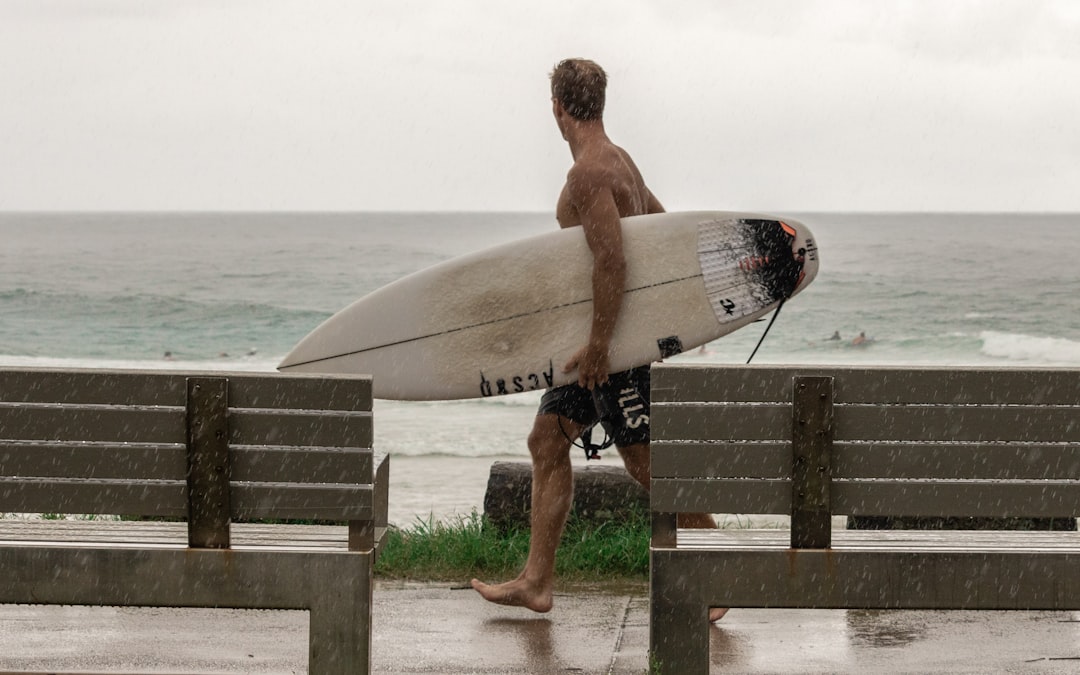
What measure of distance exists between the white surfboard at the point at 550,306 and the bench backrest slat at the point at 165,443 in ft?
4.82

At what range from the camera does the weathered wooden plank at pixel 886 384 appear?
123 inches

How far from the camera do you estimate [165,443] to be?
3.13 m

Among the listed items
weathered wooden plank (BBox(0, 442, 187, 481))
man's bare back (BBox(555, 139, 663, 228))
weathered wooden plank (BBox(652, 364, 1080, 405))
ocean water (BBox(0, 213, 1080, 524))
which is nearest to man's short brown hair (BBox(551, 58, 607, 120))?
man's bare back (BBox(555, 139, 663, 228))

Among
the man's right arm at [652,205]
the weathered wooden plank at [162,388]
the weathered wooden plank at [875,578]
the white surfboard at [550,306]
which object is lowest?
the weathered wooden plank at [875,578]

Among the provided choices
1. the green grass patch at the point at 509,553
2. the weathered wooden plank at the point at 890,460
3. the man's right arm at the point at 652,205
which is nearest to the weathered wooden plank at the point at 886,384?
the weathered wooden plank at the point at 890,460

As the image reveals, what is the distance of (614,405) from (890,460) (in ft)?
4.20

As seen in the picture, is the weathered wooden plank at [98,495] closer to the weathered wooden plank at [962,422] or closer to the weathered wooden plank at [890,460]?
the weathered wooden plank at [890,460]

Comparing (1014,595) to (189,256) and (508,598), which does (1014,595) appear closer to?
(508,598)

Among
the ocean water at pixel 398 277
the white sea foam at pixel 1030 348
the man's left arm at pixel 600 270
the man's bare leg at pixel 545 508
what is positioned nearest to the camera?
the man's left arm at pixel 600 270

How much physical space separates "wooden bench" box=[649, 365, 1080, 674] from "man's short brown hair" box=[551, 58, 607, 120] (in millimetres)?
1493

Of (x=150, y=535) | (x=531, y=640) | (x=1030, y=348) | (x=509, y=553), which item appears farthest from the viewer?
(x=1030, y=348)

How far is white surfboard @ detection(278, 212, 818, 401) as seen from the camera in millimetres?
4715

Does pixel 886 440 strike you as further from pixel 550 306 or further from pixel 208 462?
pixel 550 306

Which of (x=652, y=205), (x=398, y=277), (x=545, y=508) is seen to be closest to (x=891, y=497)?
(x=545, y=508)
